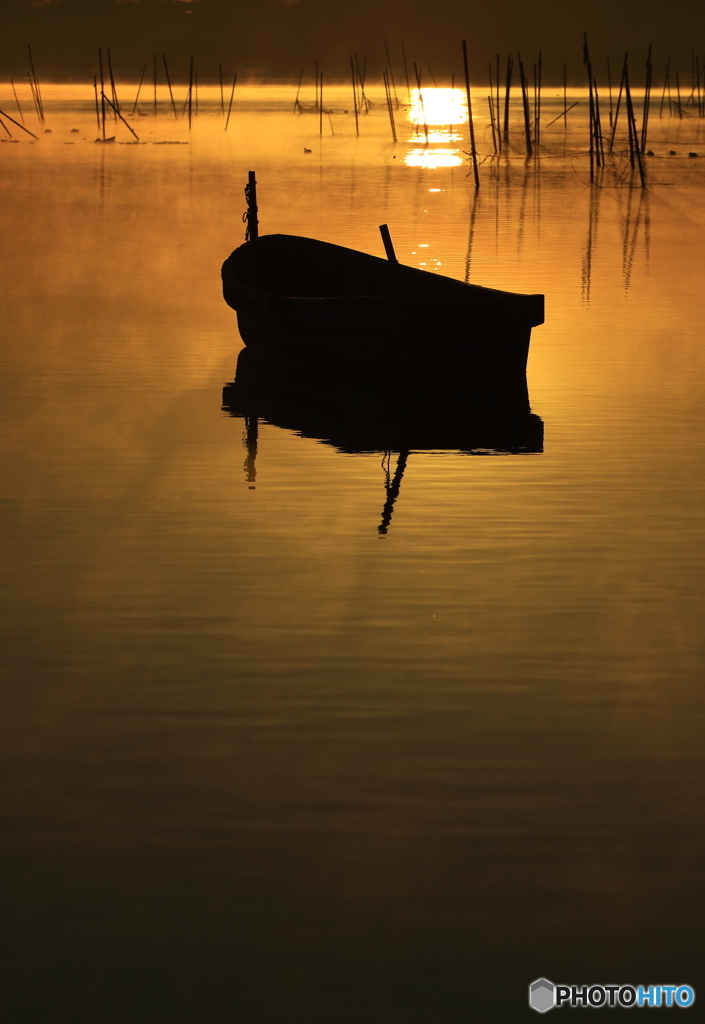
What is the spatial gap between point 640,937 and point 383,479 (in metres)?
5.65

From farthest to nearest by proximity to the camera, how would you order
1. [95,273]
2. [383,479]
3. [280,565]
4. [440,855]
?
[95,273] < [383,479] < [280,565] < [440,855]

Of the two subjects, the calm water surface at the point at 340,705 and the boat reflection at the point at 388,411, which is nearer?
the calm water surface at the point at 340,705

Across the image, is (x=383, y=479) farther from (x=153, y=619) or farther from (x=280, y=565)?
(x=153, y=619)

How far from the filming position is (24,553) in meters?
8.08

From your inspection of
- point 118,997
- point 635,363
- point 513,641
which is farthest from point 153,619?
point 635,363

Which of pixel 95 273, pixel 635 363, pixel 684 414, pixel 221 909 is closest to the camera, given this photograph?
pixel 221 909

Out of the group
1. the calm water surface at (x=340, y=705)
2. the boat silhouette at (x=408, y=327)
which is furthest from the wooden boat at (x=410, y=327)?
the calm water surface at (x=340, y=705)

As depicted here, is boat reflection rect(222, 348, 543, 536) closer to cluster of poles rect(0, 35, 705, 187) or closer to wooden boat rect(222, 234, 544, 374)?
wooden boat rect(222, 234, 544, 374)

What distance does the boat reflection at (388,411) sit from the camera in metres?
10.7

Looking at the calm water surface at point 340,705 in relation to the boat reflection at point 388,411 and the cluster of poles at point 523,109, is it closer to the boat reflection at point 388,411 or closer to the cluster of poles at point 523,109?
the boat reflection at point 388,411

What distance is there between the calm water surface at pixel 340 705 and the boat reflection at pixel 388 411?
0.22m

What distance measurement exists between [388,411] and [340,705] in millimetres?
6185

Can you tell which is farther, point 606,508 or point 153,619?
point 606,508

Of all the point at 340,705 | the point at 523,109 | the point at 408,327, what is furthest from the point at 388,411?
the point at 523,109
